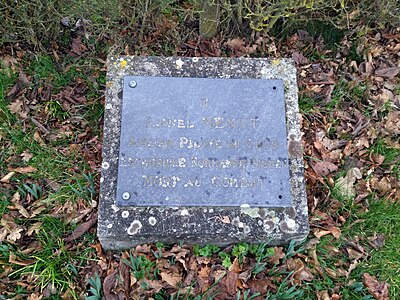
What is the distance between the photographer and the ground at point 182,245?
240 centimetres

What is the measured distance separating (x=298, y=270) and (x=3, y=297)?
171 centimetres

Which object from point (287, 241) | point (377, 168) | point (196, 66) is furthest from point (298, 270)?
point (196, 66)

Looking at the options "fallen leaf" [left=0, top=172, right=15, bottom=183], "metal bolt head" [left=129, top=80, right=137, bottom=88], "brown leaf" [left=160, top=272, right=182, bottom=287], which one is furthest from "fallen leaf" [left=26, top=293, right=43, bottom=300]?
"metal bolt head" [left=129, top=80, right=137, bottom=88]

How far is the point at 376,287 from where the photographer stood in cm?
246

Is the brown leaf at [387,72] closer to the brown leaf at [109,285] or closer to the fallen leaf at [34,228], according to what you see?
the brown leaf at [109,285]

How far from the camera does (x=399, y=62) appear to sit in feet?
11.1

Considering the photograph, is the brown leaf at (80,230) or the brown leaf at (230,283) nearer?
the brown leaf at (230,283)

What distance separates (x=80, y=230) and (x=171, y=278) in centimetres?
66

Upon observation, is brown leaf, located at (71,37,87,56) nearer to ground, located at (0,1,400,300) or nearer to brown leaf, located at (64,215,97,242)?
ground, located at (0,1,400,300)

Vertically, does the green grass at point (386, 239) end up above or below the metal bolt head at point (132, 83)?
below

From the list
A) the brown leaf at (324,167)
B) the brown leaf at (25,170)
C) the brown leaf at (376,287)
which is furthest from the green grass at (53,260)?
the brown leaf at (376,287)

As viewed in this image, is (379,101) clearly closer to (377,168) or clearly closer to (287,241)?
(377,168)

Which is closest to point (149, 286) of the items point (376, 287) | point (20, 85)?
point (376, 287)

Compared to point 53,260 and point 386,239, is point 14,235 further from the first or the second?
point 386,239
